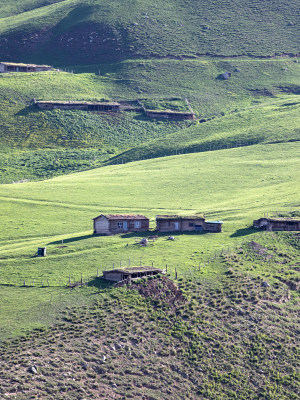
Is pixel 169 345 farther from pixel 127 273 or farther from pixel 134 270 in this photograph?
pixel 134 270

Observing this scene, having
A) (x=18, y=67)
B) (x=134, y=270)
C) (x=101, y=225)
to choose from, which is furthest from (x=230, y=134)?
(x=134, y=270)

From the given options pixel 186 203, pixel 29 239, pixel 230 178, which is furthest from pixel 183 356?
pixel 230 178

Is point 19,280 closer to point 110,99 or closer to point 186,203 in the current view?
point 186,203

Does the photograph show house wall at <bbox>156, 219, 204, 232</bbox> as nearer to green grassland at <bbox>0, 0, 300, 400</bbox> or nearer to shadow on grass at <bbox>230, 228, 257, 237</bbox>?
green grassland at <bbox>0, 0, 300, 400</bbox>

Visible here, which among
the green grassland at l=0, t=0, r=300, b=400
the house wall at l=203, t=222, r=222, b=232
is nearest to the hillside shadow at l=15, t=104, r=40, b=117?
the green grassland at l=0, t=0, r=300, b=400

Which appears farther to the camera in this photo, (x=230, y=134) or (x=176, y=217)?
(x=230, y=134)

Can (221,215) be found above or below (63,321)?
above
